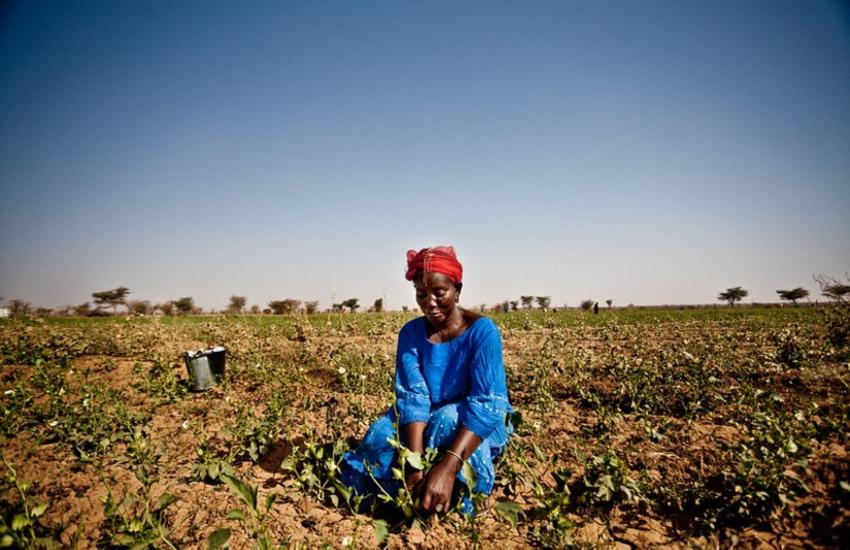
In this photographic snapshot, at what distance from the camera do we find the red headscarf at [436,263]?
82.4 inches

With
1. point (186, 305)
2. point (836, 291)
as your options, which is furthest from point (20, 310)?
point (186, 305)

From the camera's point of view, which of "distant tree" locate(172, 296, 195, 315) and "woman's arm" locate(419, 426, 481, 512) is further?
"distant tree" locate(172, 296, 195, 315)

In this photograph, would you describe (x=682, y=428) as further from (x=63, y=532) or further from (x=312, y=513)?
(x=63, y=532)

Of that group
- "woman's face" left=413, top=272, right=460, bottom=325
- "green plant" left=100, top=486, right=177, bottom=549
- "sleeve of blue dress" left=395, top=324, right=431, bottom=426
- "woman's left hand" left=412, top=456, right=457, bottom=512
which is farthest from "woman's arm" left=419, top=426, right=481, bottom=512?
"green plant" left=100, top=486, right=177, bottom=549

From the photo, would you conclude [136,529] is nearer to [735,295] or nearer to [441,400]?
[441,400]

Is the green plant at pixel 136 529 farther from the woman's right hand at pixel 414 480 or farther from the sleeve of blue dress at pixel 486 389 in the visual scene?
the sleeve of blue dress at pixel 486 389

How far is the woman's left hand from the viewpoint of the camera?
164cm

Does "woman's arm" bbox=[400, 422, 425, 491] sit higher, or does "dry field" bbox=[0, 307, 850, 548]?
"woman's arm" bbox=[400, 422, 425, 491]

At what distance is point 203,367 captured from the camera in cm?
418

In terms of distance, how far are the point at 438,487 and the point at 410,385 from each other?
0.63 metres

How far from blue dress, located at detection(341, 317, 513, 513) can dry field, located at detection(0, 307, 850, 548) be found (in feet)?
0.51

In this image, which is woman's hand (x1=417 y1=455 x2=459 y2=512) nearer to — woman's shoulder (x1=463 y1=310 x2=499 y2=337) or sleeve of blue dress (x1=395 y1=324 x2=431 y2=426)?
sleeve of blue dress (x1=395 y1=324 x2=431 y2=426)

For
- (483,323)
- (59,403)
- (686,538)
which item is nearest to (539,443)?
(686,538)

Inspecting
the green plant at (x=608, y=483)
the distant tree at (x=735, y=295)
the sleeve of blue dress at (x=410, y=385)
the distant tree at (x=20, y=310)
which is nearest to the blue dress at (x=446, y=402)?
the sleeve of blue dress at (x=410, y=385)
